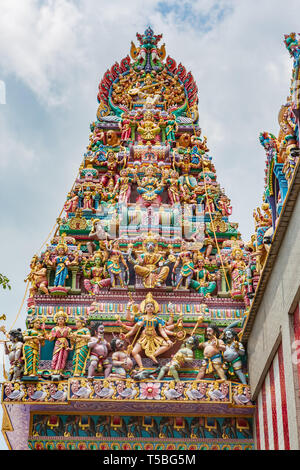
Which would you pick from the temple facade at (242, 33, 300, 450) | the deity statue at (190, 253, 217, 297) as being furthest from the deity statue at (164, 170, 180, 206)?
the temple facade at (242, 33, 300, 450)

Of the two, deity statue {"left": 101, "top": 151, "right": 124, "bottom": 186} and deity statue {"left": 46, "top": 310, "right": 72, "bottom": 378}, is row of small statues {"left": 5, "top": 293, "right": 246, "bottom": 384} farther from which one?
deity statue {"left": 101, "top": 151, "right": 124, "bottom": 186}

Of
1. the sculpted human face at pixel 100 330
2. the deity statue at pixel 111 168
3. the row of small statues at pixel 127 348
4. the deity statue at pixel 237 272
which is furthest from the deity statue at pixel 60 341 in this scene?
the deity statue at pixel 111 168

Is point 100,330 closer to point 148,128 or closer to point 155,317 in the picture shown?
point 155,317

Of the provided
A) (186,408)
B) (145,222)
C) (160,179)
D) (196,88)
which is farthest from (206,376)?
(196,88)

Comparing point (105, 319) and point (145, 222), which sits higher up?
point (145, 222)

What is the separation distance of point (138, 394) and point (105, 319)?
9.66ft

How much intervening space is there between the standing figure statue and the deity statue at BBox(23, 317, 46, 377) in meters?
5.30

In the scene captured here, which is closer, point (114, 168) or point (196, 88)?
point (114, 168)

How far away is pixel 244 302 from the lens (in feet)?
77.2

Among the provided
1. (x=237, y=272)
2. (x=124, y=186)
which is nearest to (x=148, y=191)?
(x=124, y=186)

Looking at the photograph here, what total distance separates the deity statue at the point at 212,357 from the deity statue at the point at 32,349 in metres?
4.57

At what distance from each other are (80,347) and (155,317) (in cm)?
242

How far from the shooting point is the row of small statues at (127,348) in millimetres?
21703
